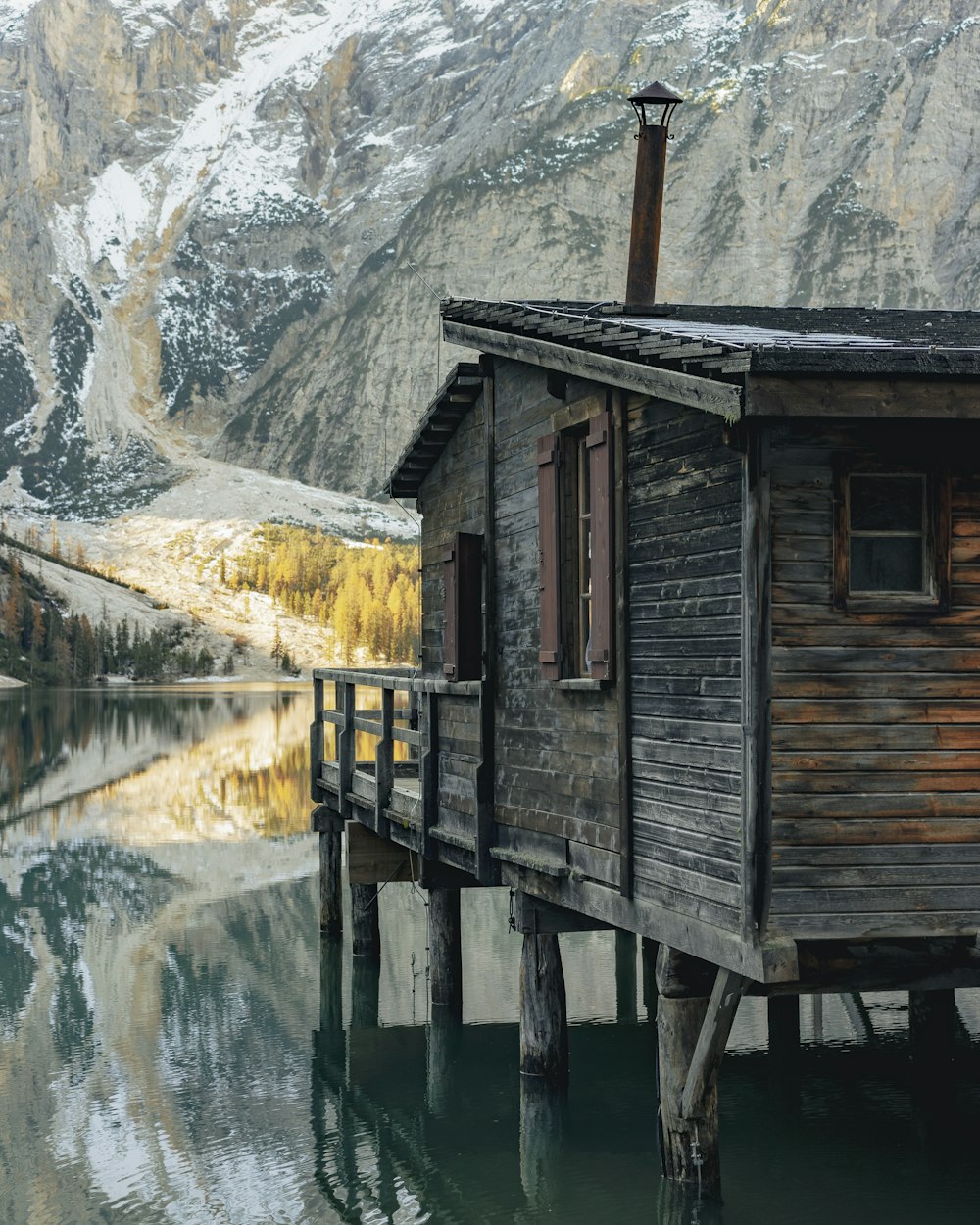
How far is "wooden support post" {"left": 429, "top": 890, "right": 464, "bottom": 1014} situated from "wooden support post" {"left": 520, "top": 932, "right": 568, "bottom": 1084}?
3.29 m

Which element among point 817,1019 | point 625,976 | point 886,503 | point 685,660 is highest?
point 886,503

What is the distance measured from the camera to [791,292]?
655 feet

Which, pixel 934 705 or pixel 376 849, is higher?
pixel 934 705

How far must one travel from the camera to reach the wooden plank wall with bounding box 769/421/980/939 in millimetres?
9961

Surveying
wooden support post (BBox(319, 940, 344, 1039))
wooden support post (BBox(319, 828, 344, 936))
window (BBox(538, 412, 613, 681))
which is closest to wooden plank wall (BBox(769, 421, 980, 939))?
window (BBox(538, 412, 613, 681))

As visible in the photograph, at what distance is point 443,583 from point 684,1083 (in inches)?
309

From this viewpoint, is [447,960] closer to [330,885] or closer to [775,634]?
[330,885]

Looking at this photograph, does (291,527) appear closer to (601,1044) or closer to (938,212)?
(938,212)

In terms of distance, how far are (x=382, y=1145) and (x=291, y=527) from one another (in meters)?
181

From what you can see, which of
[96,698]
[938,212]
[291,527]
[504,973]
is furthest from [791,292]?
[504,973]

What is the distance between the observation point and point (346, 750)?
66.6 feet

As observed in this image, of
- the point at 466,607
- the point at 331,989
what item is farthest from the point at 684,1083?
the point at 331,989

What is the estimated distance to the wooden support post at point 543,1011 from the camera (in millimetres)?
14164

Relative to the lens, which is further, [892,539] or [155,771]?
[155,771]
